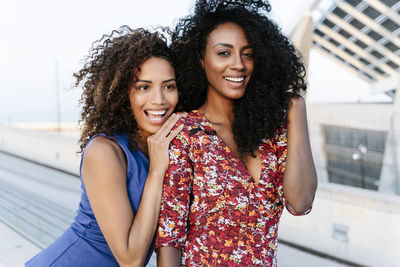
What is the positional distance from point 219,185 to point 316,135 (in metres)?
17.1

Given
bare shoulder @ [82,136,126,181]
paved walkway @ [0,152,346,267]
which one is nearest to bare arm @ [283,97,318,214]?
bare shoulder @ [82,136,126,181]

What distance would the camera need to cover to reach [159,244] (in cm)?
158

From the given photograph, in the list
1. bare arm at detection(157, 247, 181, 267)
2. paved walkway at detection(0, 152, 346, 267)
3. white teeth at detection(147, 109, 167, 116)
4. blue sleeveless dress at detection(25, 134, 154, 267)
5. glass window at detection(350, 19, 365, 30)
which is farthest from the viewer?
glass window at detection(350, 19, 365, 30)

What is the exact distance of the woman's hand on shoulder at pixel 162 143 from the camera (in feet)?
5.44

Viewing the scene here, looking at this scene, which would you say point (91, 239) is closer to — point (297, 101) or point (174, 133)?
point (174, 133)

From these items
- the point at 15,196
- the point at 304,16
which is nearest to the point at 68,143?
the point at 15,196

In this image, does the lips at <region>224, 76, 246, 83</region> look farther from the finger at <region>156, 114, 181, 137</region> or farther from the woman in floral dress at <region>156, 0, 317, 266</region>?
the finger at <region>156, 114, 181, 137</region>

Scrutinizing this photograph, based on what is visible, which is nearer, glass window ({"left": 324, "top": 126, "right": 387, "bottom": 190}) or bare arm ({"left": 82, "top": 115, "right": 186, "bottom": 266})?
bare arm ({"left": 82, "top": 115, "right": 186, "bottom": 266})

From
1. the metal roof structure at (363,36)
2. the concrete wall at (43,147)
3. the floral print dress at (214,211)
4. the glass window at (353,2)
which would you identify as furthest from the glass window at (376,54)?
the floral print dress at (214,211)

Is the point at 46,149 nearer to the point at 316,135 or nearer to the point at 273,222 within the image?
the point at 273,222

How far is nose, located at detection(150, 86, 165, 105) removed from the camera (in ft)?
6.00

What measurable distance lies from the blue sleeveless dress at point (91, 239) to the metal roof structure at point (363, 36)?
2085cm

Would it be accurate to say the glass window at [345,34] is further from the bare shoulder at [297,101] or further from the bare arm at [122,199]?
the bare arm at [122,199]

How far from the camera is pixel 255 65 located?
1.83m
